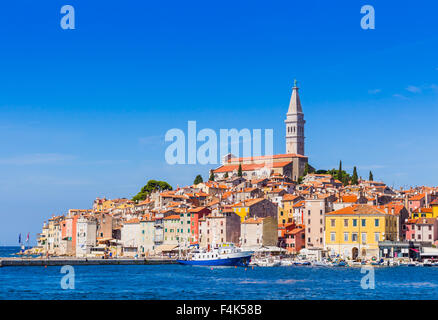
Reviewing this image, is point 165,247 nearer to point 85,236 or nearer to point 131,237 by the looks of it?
point 131,237

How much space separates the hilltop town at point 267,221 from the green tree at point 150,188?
0.51 m

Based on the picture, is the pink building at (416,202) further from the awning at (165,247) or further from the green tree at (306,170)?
the green tree at (306,170)

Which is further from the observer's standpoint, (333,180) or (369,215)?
(333,180)

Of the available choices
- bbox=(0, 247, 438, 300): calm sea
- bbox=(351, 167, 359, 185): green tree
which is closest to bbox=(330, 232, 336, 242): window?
bbox=(0, 247, 438, 300): calm sea

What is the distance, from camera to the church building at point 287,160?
141000 mm

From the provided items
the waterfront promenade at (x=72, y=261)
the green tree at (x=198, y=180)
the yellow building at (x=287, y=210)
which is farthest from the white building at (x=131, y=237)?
the green tree at (x=198, y=180)

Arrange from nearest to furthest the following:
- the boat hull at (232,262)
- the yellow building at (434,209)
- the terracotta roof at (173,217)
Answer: the boat hull at (232,262), the yellow building at (434,209), the terracotta roof at (173,217)

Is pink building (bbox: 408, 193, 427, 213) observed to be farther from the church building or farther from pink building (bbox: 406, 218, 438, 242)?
the church building

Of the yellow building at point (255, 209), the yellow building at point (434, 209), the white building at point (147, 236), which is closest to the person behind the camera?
the yellow building at point (434, 209)

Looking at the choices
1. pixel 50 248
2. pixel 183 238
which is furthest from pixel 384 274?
pixel 50 248

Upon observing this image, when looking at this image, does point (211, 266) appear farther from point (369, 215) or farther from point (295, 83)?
point (295, 83)
